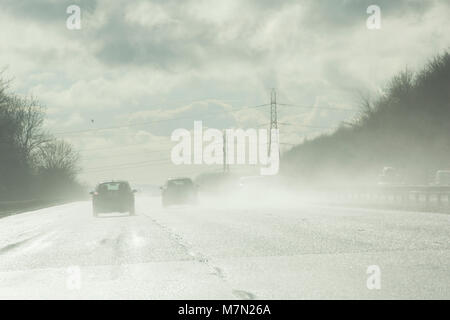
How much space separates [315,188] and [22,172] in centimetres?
2970

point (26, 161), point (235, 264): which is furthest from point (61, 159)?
point (235, 264)

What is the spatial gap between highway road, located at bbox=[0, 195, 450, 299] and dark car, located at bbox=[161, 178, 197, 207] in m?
24.9

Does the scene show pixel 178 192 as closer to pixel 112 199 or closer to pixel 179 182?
pixel 179 182

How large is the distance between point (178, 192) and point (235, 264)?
33.1 meters

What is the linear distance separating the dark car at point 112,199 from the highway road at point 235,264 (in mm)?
14582

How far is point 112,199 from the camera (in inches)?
1342

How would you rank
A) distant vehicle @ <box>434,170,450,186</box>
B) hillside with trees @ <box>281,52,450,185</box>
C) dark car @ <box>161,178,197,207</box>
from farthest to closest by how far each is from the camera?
hillside with trees @ <box>281,52,450,185</box> → dark car @ <box>161,178,197,207</box> → distant vehicle @ <box>434,170,450,186</box>

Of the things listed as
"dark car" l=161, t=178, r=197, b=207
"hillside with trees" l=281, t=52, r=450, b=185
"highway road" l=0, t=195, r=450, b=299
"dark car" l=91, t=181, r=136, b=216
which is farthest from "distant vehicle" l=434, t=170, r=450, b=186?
"highway road" l=0, t=195, r=450, b=299

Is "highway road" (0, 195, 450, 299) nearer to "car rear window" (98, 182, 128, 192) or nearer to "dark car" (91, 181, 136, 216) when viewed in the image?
"dark car" (91, 181, 136, 216)

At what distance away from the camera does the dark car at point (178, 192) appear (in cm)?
4422

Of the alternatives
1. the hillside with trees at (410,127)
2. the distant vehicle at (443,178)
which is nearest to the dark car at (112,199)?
the distant vehicle at (443,178)

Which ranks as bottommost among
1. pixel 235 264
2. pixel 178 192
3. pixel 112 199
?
pixel 235 264

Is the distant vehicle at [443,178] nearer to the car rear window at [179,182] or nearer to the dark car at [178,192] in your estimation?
the dark car at [178,192]

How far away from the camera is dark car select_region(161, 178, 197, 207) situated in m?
44.2
